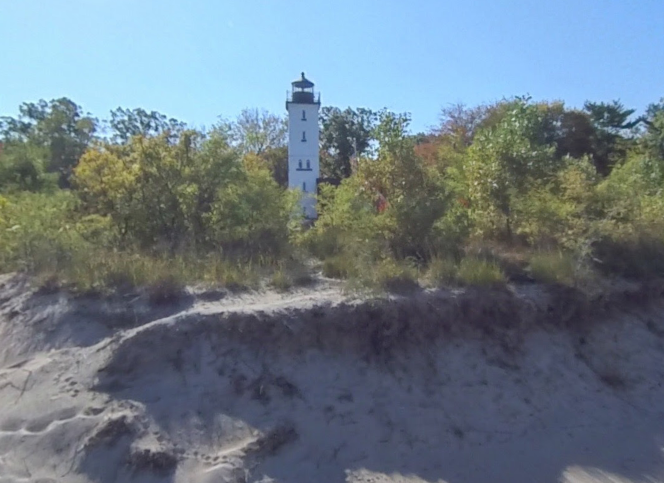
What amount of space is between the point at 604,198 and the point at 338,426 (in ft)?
22.0

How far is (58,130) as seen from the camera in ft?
98.6

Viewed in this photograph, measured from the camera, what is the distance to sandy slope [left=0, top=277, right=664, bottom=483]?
6.86 m

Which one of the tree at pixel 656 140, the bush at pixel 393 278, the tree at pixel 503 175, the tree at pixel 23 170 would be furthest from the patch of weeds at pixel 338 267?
the tree at pixel 656 140

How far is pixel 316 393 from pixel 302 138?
30.2 metres

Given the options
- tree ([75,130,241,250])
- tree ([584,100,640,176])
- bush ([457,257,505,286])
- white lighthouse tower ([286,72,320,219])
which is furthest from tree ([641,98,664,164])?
white lighthouse tower ([286,72,320,219])

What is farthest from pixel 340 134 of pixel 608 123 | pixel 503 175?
pixel 503 175

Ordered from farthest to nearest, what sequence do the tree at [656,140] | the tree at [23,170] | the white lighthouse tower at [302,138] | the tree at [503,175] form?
the white lighthouse tower at [302,138]
the tree at [656,140]
the tree at [23,170]
the tree at [503,175]

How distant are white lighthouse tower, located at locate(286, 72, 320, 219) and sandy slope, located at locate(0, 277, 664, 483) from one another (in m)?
27.0

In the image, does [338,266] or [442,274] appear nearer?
[442,274]

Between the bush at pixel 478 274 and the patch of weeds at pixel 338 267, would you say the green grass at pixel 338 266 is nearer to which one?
the patch of weeds at pixel 338 267

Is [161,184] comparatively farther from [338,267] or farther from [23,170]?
[23,170]

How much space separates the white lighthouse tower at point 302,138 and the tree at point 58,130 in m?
10.6

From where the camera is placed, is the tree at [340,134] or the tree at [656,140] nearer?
the tree at [656,140]

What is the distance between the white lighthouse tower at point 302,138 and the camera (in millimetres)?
36406
